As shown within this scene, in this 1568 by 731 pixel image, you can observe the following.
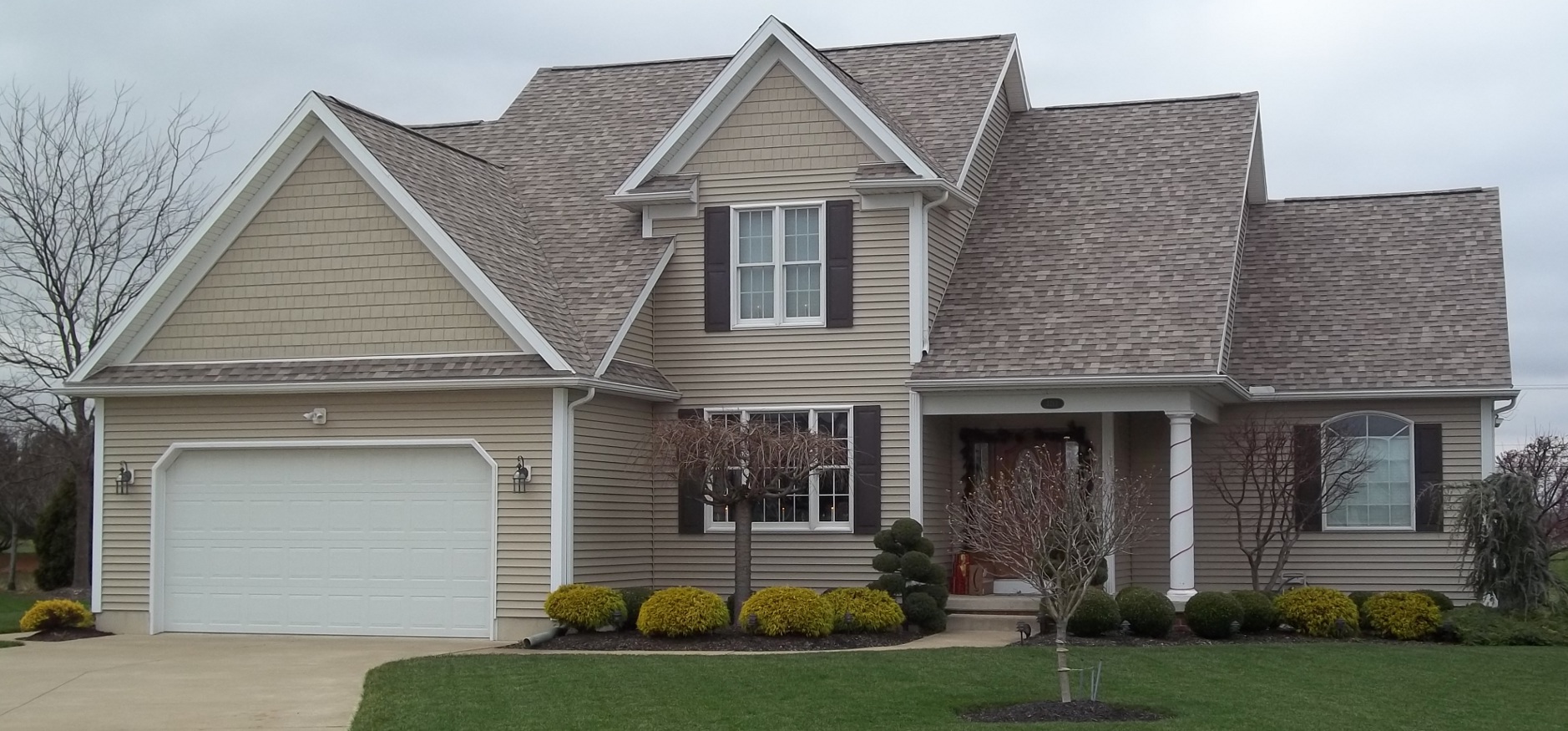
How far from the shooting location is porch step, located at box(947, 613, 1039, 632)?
19406 millimetres

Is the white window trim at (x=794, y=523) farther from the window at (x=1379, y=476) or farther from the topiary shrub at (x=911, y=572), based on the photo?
the window at (x=1379, y=476)

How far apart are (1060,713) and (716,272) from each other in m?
9.70

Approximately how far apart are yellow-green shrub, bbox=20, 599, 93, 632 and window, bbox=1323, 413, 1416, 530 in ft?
49.7

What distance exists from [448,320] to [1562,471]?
13.1 m

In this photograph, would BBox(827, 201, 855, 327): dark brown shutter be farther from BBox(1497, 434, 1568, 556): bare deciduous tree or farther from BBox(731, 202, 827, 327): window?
BBox(1497, 434, 1568, 556): bare deciduous tree

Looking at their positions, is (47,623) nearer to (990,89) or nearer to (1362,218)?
(990,89)

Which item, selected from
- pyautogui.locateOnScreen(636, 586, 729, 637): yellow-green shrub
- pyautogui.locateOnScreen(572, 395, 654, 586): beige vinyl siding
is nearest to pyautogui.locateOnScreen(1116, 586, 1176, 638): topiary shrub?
pyautogui.locateOnScreen(636, 586, 729, 637): yellow-green shrub

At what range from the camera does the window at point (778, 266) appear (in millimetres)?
20781

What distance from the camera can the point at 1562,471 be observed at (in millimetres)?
19859

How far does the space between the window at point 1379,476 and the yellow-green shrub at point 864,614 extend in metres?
6.43

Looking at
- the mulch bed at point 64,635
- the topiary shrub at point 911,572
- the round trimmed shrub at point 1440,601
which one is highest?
the topiary shrub at point 911,572

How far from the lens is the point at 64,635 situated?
64.3ft

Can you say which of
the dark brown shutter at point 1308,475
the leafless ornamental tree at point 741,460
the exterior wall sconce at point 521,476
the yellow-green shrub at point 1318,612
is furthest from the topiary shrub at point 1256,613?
the exterior wall sconce at point 521,476

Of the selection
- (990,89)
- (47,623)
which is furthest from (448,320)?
(990,89)
